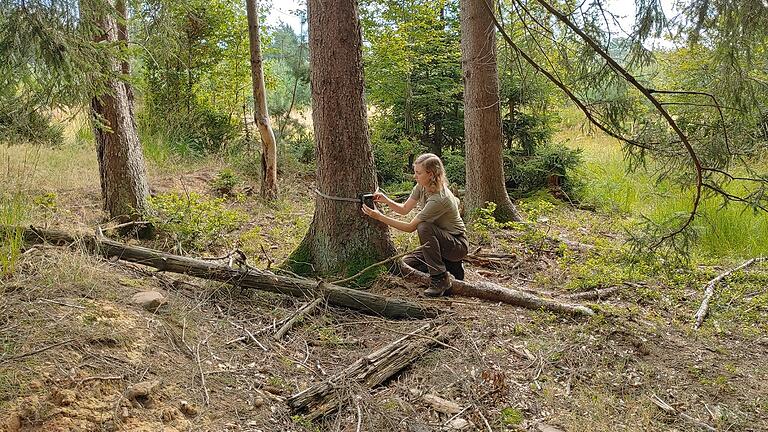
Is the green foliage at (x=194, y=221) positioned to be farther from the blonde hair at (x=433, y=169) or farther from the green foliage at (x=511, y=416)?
the green foliage at (x=511, y=416)

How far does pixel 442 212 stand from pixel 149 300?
2.40m

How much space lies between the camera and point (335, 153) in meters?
4.78

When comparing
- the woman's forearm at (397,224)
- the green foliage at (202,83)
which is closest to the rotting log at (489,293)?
the woman's forearm at (397,224)

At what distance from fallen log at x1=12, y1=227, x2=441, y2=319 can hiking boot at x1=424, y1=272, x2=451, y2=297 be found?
0.26m

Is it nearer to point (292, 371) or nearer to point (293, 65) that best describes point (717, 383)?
point (292, 371)

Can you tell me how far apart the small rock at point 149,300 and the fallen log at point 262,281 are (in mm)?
538

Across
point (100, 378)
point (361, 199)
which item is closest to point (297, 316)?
point (361, 199)

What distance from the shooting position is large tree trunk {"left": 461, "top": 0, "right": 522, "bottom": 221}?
735 centimetres

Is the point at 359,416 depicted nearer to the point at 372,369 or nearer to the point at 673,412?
the point at 372,369

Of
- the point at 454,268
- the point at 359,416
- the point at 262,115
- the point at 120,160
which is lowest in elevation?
the point at 359,416

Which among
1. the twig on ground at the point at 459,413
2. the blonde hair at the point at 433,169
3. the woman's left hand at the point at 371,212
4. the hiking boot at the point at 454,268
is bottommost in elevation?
the twig on ground at the point at 459,413

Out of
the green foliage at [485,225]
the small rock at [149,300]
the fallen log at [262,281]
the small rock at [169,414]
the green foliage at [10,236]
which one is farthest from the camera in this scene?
the green foliage at [485,225]

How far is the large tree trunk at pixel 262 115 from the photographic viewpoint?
9305 mm

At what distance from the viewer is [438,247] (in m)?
4.74
